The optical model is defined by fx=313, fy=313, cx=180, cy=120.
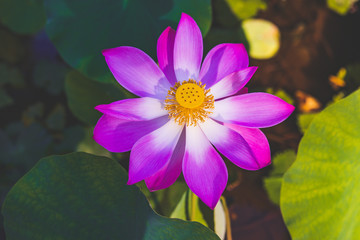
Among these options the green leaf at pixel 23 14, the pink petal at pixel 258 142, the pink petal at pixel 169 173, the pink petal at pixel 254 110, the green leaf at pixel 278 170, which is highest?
the green leaf at pixel 23 14

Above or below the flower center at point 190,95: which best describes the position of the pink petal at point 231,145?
A: below

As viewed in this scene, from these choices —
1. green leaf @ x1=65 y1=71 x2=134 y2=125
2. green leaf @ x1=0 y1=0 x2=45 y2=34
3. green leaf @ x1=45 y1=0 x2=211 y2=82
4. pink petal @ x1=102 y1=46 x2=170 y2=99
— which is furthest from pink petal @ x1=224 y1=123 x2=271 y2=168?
green leaf @ x1=0 y1=0 x2=45 y2=34

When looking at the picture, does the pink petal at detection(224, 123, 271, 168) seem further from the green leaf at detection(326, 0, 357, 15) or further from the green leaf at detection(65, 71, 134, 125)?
the green leaf at detection(326, 0, 357, 15)

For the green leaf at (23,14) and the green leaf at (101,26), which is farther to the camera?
the green leaf at (23,14)

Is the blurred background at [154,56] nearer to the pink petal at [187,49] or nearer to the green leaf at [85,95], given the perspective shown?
the green leaf at [85,95]

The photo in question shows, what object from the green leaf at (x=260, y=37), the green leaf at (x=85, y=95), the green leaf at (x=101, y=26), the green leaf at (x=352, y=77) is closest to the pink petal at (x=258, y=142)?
the green leaf at (x=101, y=26)

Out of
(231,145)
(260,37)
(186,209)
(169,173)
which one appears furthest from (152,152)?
(260,37)

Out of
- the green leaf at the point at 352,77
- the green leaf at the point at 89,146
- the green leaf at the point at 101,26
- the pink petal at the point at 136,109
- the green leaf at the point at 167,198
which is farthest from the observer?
the green leaf at the point at 352,77
